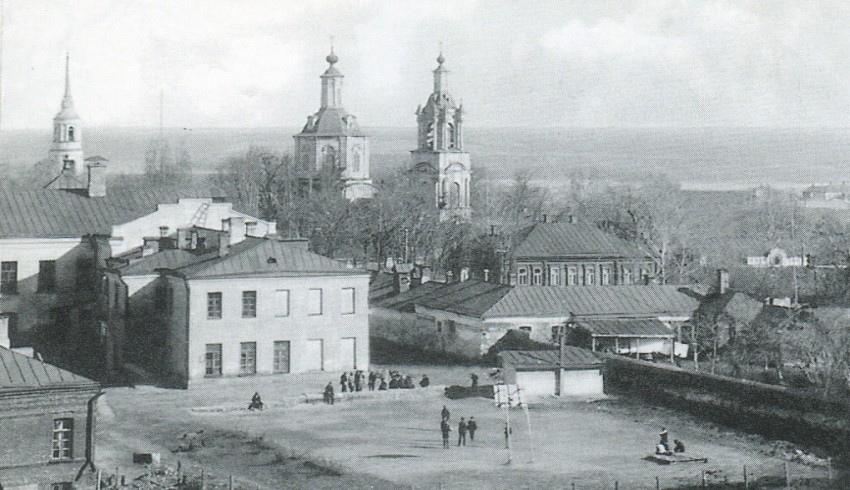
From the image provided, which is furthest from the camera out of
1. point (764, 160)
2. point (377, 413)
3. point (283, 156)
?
point (283, 156)

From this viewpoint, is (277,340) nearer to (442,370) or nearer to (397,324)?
(442,370)

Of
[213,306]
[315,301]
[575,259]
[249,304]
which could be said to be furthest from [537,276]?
[213,306]

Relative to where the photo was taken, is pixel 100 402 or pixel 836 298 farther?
pixel 836 298

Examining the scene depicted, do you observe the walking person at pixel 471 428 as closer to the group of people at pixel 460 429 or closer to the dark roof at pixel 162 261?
the group of people at pixel 460 429

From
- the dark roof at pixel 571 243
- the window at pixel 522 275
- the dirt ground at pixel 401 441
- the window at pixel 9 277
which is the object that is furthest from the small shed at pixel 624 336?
the window at pixel 9 277

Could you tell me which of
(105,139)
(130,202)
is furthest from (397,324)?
(105,139)

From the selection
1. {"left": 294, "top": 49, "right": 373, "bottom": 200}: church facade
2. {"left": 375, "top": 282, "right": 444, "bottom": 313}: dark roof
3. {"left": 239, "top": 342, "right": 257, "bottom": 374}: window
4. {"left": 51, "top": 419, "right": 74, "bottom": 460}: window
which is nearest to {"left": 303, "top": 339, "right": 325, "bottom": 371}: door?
{"left": 239, "top": 342, "right": 257, "bottom": 374}: window
